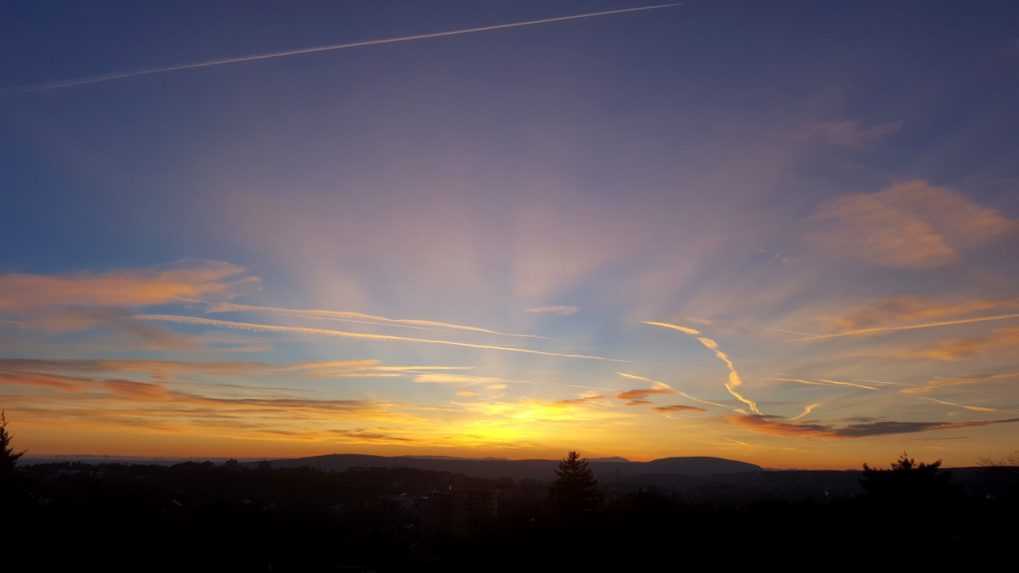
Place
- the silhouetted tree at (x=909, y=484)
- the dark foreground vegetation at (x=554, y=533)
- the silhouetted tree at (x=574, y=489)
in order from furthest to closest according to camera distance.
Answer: the silhouetted tree at (x=574, y=489) → the silhouetted tree at (x=909, y=484) → the dark foreground vegetation at (x=554, y=533)

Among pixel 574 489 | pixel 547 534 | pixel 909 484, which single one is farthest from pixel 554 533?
pixel 909 484

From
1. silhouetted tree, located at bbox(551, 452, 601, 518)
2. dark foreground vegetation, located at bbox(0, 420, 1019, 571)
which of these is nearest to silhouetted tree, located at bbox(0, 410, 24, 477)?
dark foreground vegetation, located at bbox(0, 420, 1019, 571)

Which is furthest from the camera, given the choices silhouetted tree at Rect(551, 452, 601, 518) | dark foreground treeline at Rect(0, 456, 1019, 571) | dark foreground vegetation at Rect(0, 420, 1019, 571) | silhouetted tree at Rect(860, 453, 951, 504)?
silhouetted tree at Rect(551, 452, 601, 518)

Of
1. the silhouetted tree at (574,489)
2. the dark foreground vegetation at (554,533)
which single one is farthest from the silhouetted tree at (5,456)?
the silhouetted tree at (574,489)

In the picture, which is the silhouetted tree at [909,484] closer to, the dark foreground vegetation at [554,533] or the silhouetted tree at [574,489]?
the dark foreground vegetation at [554,533]

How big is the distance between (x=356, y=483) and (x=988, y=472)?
11672 centimetres

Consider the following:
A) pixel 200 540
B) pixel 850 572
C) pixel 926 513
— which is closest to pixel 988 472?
pixel 926 513

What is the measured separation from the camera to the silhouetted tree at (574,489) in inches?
2566

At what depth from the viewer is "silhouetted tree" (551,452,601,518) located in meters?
65.2

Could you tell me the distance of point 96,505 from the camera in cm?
5138

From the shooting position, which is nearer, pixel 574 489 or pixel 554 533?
pixel 554 533

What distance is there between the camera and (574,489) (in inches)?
2702

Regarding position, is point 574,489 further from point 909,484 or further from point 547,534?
point 909,484

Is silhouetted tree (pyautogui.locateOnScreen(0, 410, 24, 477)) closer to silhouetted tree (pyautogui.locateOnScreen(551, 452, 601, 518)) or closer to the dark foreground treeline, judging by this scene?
the dark foreground treeline
